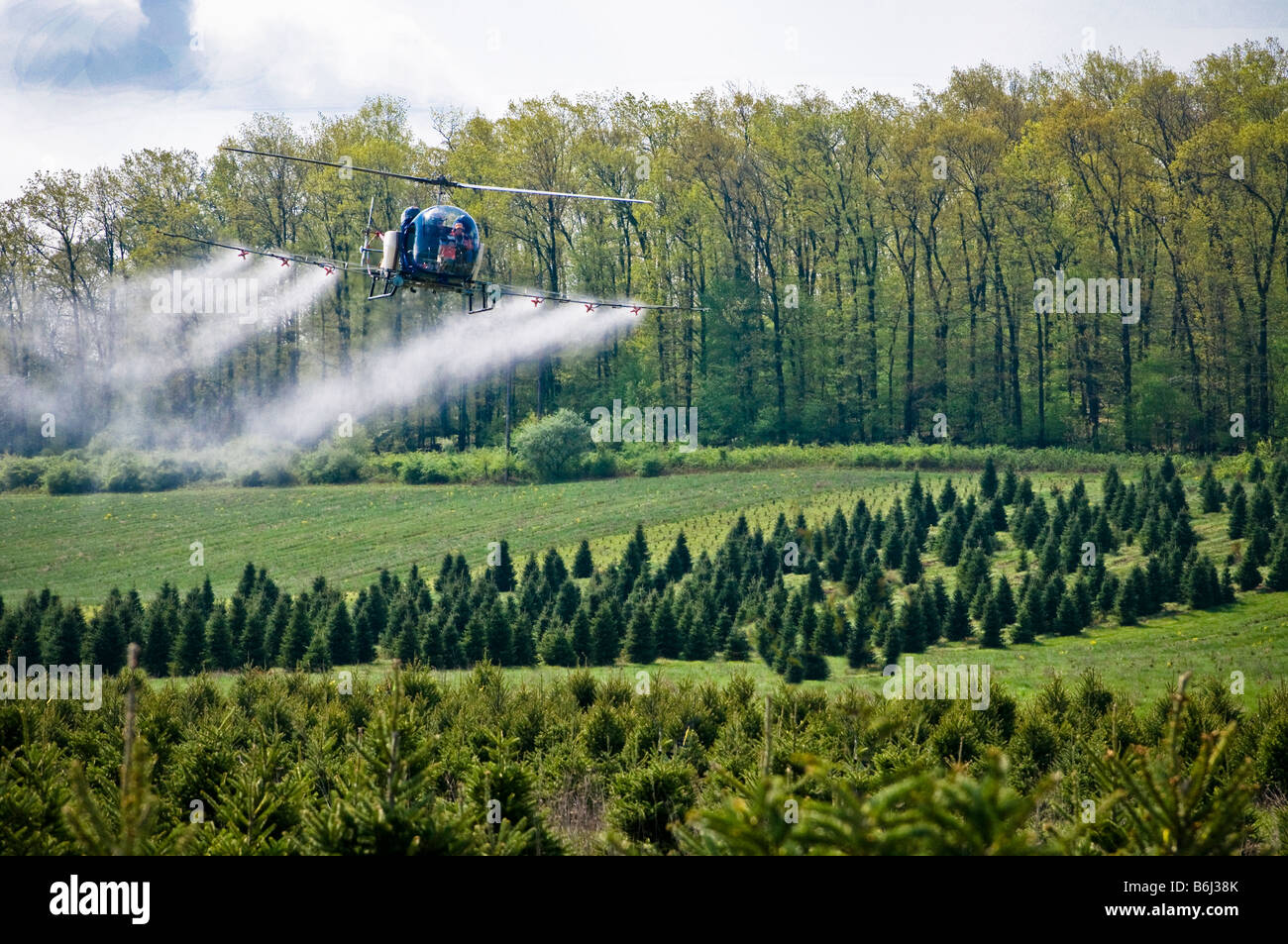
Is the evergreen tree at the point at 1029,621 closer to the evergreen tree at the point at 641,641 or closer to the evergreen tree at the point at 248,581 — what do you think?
the evergreen tree at the point at 641,641

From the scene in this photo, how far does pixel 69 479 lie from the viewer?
4256 centimetres

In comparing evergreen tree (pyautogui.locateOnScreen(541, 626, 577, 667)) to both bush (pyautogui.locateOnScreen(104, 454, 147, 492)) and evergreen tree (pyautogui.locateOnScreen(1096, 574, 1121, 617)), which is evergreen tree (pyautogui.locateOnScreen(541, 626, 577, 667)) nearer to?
evergreen tree (pyautogui.locateOnScreen(1096, 574, 1121, 617))

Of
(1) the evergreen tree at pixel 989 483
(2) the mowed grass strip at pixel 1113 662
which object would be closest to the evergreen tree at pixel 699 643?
(2) the mowed grass strip at pixel 1113 662

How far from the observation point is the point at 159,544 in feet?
114

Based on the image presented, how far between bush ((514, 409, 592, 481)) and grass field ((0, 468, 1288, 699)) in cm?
149

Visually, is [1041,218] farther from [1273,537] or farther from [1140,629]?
[1140,629]

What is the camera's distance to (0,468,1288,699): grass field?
30.1 metres

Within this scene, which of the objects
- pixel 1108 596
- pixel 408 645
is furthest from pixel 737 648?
pixel 1108 596

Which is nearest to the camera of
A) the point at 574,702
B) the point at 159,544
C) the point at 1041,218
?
the point at 574,702

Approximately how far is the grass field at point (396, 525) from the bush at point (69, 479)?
2.85ft

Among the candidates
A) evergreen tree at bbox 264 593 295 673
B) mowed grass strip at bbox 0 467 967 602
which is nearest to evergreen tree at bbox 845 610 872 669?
mowed grass strip at bbox 0 467 967 602

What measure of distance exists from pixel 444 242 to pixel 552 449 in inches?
958
